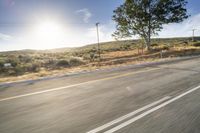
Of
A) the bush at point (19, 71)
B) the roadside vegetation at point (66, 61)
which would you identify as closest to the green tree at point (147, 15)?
the roadside vegetation at point (66, 61)

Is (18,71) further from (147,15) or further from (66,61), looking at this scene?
(147,15)

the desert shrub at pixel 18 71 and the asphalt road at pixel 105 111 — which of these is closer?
the asphalt road at pixel 105 111

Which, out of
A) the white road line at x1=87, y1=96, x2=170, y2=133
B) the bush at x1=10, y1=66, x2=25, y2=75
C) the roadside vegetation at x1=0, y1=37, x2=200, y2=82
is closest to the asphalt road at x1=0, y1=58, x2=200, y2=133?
the white road line at x1=87, y1=96, x2=170, y2=133

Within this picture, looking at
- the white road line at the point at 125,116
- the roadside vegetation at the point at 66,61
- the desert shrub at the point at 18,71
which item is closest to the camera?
the white road line at the point at 125,116

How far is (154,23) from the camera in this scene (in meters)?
35.1

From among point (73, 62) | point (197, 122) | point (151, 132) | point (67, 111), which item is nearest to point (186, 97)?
point (197, 122)

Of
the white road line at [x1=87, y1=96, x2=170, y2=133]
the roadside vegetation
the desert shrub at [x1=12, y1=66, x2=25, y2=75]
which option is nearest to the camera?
the white road line at [x1=87, y1=96, x2=170, y2=133]

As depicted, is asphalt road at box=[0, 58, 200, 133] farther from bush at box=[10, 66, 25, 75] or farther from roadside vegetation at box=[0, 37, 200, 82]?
bush at box=[10, 66, 25, 75]

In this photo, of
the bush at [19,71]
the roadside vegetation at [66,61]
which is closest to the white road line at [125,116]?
the roadside vegetation at [66,61]

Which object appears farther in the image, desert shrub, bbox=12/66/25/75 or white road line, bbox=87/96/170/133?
desert shrub, bbox=12/66/25/75

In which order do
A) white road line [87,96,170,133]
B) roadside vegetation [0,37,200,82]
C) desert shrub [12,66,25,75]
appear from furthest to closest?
desert shrub [12,66,25,75]
roadside vegetation [0,37,200,82]
white road line [87,96,170,133]

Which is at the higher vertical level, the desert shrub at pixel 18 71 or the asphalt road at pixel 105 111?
the asphalt road at pixel 105 111

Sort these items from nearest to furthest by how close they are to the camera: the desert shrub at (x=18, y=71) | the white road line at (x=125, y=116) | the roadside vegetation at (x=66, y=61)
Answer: the white road line at (x=125, y=116) < the roadside vegetation at (x=66, y=61) < the desert shrub at (x=18, y=71)

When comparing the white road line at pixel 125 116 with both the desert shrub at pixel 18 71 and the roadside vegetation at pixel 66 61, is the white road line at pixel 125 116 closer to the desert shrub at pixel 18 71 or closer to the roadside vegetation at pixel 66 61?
the roadside vegetation at pixel 66 61
